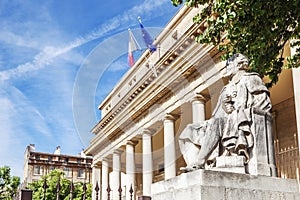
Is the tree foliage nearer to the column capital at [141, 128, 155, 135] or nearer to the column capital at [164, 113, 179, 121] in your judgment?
the column capital at [141, 128, 155, 135]

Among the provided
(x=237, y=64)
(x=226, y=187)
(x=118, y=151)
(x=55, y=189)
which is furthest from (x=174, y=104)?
(x=55, y=189)

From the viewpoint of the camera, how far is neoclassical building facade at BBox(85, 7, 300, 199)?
876 inches

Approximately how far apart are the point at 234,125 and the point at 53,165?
7926cm

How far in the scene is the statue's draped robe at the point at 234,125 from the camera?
21.2 feet

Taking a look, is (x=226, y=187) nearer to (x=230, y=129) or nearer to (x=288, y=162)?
(x=230, y=129)

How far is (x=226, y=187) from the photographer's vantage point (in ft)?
18.9

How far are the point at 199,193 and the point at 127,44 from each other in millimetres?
35812

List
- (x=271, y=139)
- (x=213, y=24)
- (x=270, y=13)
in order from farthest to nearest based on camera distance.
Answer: (x=213, y=24) < (x=270, y=13) < (x=271, y=139)

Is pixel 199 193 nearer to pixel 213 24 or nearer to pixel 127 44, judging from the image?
pixel 213 24

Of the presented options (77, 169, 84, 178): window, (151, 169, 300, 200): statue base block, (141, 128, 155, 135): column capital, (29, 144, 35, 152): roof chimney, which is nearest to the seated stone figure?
(151, 169, 300, 200): statue base block

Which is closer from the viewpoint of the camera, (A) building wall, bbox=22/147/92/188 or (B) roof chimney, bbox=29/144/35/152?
(A) building wall, bbox=22/147/92/188

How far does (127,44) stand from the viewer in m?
40.6

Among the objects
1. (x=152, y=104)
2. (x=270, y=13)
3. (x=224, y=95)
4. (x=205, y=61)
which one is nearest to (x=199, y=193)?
(x=224, y=95)

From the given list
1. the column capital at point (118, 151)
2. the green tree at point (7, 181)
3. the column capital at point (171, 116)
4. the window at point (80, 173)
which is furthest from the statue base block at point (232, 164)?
the window at point (80, 173)
